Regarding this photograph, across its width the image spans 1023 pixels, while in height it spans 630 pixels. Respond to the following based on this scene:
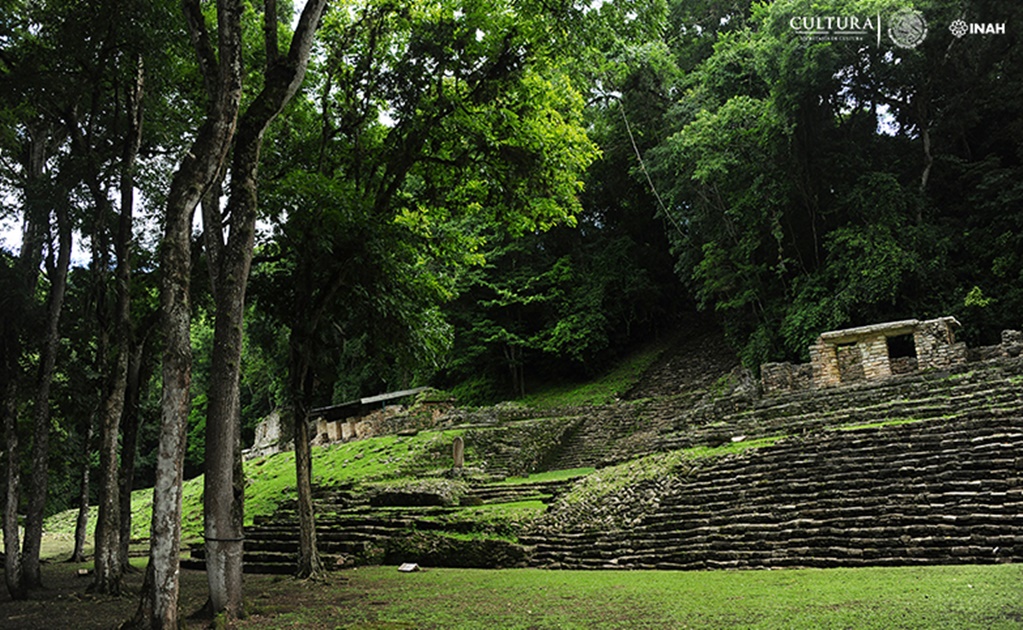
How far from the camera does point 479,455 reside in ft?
63.6

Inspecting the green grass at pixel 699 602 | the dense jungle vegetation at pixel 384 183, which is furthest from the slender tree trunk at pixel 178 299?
the green grass at pixel 699 602

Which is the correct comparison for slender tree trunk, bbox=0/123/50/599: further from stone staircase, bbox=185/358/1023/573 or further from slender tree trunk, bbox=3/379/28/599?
stone staircase, bbox=185/358/1023/573

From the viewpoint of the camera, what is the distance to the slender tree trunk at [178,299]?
5320mm

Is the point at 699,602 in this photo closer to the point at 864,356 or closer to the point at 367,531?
the point at 367,531

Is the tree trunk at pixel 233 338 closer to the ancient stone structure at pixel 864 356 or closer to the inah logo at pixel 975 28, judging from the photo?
the ancient stone structure at pixel 864 356

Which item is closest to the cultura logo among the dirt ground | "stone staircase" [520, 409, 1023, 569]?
"stone staircase" [520, 409, 1023, 569]

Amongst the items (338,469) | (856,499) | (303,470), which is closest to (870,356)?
(856,499)

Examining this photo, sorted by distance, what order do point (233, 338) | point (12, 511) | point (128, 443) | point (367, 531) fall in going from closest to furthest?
1. point (233, 338)
2. point (12, 511)
3. point (128, 443)
4. point (367, 531)

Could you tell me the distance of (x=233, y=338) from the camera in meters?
6.59

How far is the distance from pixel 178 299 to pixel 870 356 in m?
16.1

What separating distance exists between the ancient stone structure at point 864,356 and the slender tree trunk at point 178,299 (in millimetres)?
15327

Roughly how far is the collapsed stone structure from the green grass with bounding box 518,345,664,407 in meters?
9.05

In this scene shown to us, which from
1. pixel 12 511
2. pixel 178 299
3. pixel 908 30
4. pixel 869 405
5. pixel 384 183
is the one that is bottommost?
pixel 869 405

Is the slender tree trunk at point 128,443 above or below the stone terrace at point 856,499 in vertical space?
above
